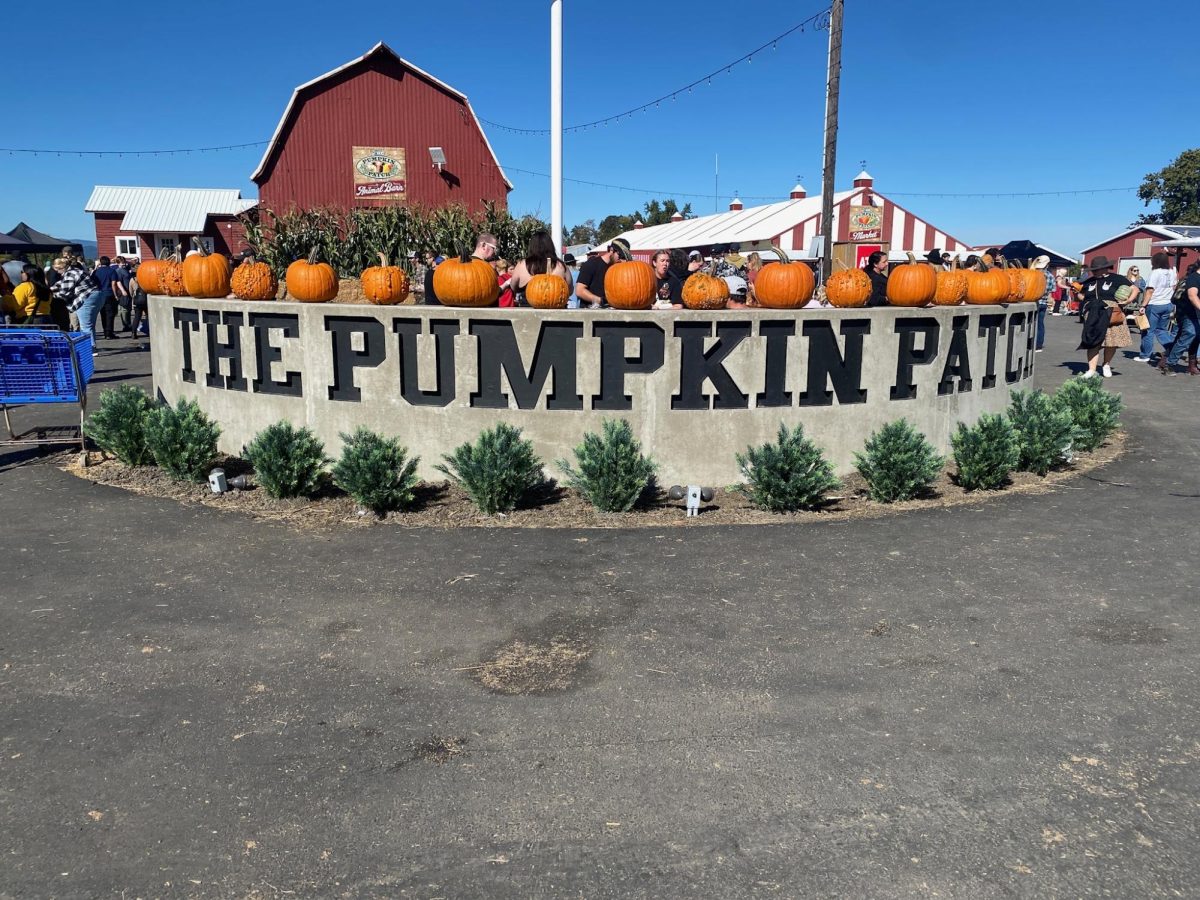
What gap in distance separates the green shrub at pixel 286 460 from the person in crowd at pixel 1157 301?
14.5m

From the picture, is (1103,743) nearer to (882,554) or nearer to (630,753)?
(630,753)

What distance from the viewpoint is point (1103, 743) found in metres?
3.37

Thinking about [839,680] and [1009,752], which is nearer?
[1009,752]

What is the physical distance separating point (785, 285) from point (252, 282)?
15.9 ft

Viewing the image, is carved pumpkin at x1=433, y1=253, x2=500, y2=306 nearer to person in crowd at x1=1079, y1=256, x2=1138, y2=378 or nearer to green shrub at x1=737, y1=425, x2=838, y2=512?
green shrub at x1=737, y1=425, x2=838, y2=512

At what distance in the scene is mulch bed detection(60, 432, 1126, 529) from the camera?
20.9ft

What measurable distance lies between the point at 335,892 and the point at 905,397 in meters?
6.42

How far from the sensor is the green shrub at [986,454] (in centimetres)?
705

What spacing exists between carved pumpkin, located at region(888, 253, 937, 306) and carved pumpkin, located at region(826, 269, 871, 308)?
51 centimetres

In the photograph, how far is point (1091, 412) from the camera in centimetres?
877

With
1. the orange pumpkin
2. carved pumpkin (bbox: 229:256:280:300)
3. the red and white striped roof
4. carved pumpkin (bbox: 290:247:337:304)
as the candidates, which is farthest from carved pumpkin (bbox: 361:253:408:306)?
the red and white striped roof

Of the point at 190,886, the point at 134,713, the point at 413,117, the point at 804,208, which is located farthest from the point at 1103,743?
the point at 804,208

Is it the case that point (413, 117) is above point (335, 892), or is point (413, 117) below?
above

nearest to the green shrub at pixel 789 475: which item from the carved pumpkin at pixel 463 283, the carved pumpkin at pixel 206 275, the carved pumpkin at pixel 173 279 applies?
the carved pumpkin at pixel 463 283
